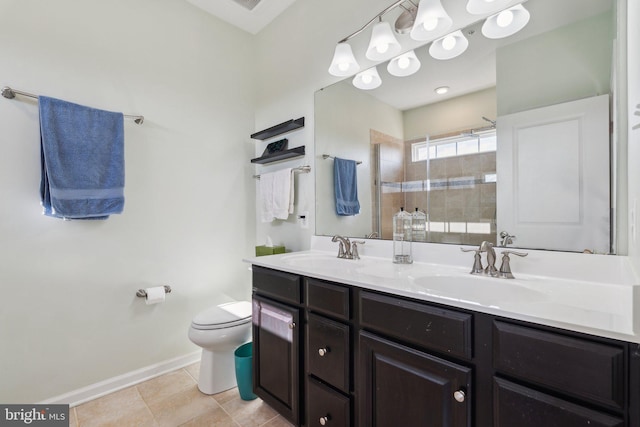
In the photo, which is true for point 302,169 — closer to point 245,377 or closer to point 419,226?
point 419,226

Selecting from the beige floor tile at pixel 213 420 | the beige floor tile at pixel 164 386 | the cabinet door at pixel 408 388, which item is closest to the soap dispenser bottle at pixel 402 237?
the cabinet door at pixel 408 388

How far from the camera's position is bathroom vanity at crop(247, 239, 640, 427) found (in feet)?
2.17

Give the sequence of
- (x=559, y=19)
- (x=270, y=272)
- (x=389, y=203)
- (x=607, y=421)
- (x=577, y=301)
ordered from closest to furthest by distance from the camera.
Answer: (x=607, y=421) → (x=577, y=301) → (x=559, y=19) → (x=270, y=272) → (x=389, y=203)

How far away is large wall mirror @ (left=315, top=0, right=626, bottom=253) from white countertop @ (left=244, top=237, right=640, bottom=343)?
0.23 feet

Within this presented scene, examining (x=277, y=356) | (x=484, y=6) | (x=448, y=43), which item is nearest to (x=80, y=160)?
(x=277, y=356)

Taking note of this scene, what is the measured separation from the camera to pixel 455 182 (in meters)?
1.40

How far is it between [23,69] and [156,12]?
90cm

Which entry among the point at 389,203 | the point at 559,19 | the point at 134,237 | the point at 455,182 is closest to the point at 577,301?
the point at 455,182

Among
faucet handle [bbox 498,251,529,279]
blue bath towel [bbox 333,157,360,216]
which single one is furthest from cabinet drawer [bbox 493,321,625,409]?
blue bath towel [bbox 333,157,360,216]

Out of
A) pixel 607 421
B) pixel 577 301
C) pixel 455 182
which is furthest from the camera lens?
pixel 455 182

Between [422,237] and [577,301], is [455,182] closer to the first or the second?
[422,237]

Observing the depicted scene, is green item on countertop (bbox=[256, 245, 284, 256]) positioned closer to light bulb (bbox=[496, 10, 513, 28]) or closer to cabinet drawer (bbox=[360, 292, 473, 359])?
cabinet drawer (bbox=[360, 292, 473, 359])

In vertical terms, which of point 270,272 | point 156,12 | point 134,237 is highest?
point 156,12

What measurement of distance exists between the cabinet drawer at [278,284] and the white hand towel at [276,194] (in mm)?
616
